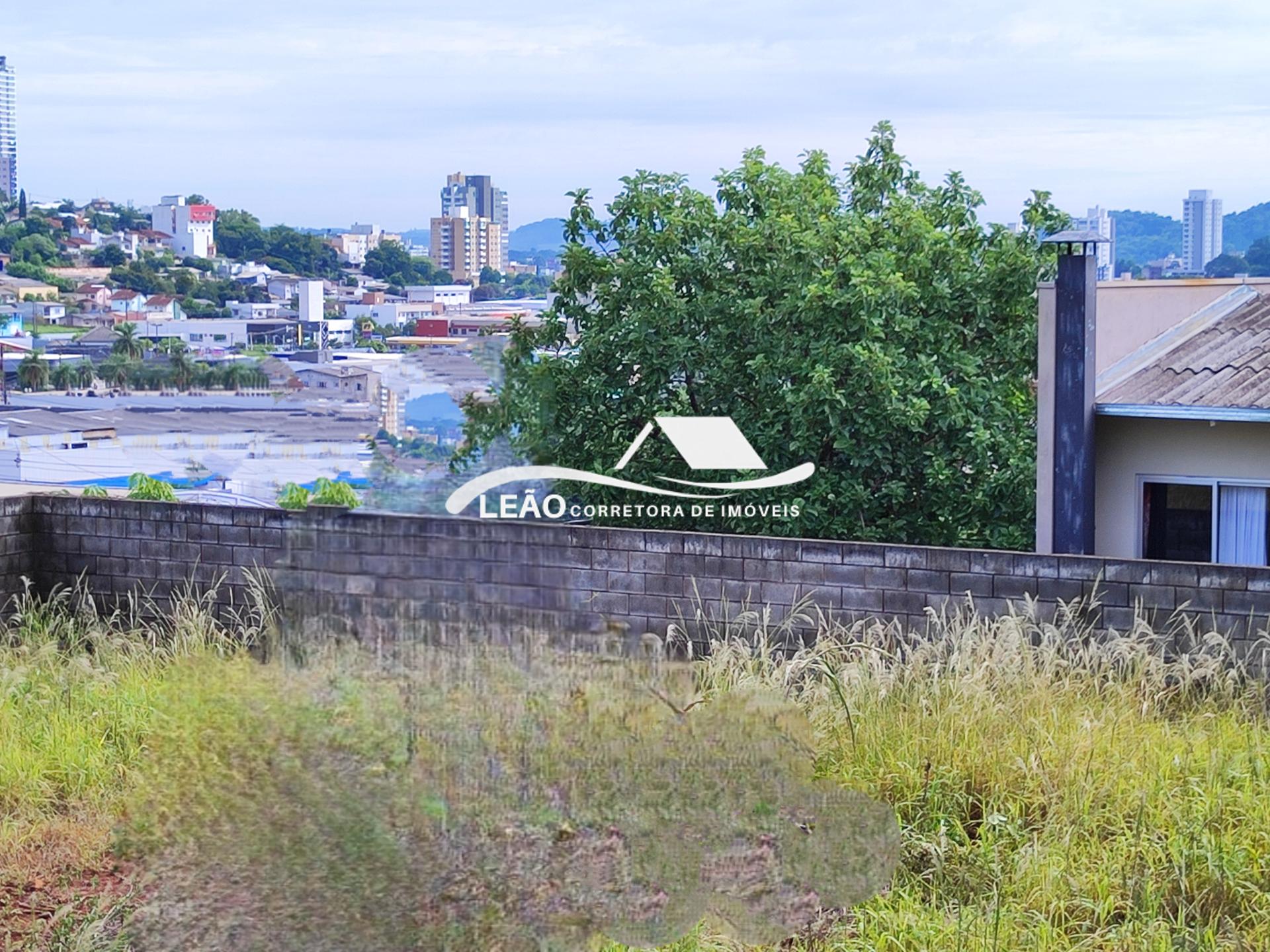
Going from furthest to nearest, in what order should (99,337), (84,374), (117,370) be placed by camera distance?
(84,374) < (117,370) < (99,337)

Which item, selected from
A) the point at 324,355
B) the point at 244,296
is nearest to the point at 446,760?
the point at 324,355

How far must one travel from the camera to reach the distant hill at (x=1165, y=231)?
1828cm

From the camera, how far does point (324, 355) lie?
2156 centimetres

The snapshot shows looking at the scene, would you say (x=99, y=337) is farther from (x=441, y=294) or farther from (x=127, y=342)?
(x=441, y=294)

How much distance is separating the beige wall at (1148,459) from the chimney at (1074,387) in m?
0.27

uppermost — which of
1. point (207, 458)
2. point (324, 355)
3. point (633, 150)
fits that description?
point (633, 150)

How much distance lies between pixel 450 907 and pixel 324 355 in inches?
755

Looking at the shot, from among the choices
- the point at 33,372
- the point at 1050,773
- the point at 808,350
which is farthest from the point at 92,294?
the point at 1050,773

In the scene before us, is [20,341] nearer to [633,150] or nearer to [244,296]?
[244,296]

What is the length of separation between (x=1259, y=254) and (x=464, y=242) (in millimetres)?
12700

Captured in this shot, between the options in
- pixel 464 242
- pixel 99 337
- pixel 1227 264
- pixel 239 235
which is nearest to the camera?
pixel 1227 264

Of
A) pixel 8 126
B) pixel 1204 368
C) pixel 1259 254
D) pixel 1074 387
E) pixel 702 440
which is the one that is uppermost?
pixel 8 126

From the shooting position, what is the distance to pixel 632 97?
19297mm

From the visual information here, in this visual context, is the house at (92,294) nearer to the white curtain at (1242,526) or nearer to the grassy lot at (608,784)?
the grassy lot at (608,784)
